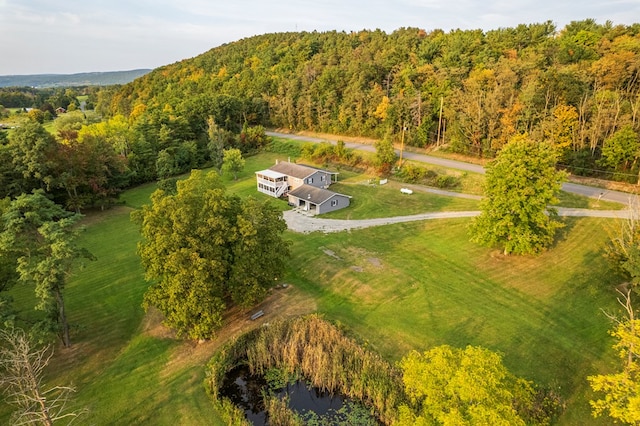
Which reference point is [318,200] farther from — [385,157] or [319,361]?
[319,361]

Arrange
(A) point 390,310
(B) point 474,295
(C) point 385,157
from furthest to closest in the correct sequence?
1. (C) point 385,157
2. (B) point 474,295
3. (A) point 390,310

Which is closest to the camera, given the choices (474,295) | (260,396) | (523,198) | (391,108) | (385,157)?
(260,396)

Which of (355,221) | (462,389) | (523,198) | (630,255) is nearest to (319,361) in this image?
(462,389)

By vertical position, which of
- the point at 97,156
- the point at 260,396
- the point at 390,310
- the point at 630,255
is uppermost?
the point at 97,156

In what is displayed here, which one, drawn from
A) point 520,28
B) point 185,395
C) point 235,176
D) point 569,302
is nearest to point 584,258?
point 569,302

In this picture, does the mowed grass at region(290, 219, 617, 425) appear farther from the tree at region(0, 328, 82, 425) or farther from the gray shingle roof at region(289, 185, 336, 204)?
the tree at region(0, 328, 82, 425)

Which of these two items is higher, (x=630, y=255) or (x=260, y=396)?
(x=630, y=255)

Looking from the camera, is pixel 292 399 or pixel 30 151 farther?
pixel 30 151
